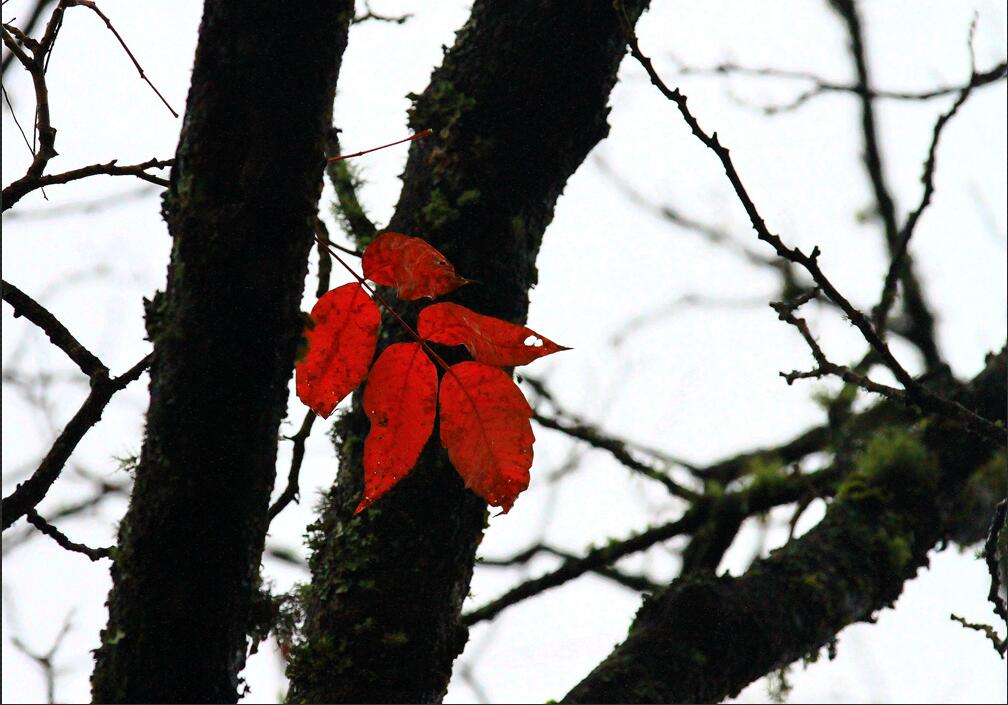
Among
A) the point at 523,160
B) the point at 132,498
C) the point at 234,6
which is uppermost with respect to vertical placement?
the point at 523,160

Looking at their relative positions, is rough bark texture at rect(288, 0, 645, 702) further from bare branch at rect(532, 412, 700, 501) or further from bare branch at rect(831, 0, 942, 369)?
bare branch at rect(831, 0, 942, 369)

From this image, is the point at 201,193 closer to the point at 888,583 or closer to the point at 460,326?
the point at 460,326

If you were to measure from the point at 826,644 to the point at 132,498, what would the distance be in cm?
170

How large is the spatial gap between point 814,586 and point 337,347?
1382 millimetres

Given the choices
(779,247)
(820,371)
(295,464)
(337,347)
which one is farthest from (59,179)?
(820,371)

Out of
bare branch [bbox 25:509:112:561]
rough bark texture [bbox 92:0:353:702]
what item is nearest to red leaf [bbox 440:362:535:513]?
rough bark texture [bbox 92:0:353:702]

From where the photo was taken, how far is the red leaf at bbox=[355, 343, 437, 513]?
1224 millimetres

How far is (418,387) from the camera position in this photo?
4.18ft

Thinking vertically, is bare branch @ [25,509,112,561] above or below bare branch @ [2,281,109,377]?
below

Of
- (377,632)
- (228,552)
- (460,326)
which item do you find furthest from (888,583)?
(228,552)

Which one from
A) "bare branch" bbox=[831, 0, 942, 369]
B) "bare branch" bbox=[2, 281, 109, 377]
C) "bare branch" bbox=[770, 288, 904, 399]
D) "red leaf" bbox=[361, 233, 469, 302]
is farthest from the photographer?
"bare branch" bbox=[831, 0, 942, 369]

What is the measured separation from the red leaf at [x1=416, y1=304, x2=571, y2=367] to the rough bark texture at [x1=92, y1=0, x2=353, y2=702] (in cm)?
31

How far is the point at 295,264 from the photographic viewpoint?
1.01 meters

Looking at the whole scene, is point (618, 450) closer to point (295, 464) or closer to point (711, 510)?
point (711, 510)
